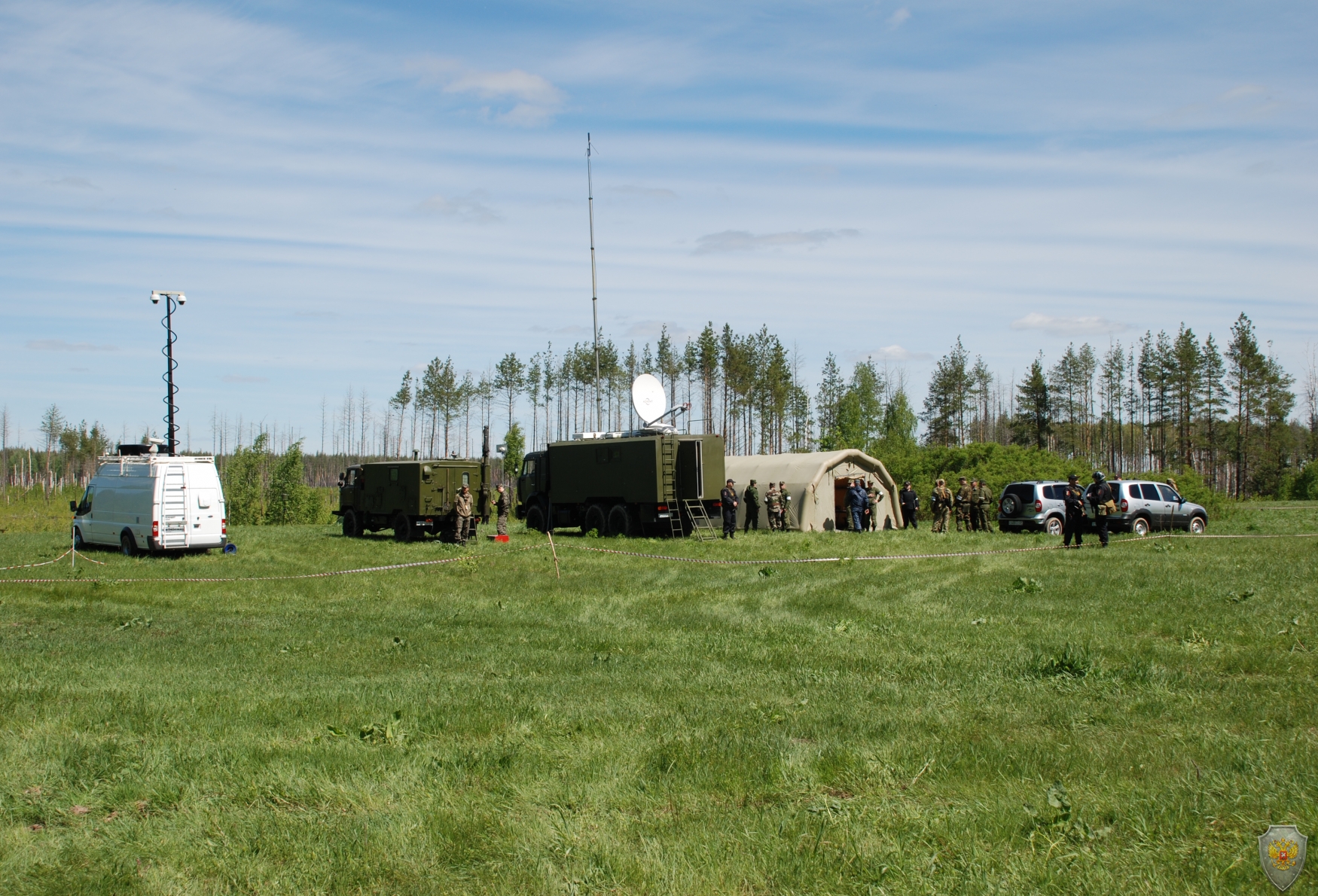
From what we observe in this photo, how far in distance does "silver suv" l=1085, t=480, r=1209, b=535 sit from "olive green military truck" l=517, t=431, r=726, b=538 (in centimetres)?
1081

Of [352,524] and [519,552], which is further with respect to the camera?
[352,524]

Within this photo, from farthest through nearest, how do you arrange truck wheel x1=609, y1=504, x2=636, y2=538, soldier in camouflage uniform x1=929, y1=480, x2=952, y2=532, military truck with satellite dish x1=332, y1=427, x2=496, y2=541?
1. soldier in camouflage uniform x1=929, y1=480, x2=952, y2=532
2. military truck with satellite dish x1=332, y1=427, x2=496, y2=541
3. truck wheel x1=609, y1=504, x2=636, y2=538

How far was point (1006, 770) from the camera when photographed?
18.7 ft

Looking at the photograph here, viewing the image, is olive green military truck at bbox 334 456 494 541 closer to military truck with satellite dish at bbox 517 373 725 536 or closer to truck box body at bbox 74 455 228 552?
military truck with satellite dish at bbox 517 373 725 536

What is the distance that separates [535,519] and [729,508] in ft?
Result: 24.7

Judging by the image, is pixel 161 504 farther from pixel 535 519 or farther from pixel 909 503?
pixel 909 503

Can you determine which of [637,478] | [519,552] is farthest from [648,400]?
[519,552]

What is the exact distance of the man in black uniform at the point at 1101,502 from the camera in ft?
65.7

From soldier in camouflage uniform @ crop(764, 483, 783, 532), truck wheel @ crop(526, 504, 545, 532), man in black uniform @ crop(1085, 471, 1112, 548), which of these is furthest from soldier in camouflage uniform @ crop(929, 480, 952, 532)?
truck wheel @ crop(526, 504, 545, 532)

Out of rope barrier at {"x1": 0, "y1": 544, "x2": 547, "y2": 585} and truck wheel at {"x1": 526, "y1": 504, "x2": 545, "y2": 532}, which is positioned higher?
truck wheel at {"x1": 526, "y1": 504, "x2": 545, "y2": 532}

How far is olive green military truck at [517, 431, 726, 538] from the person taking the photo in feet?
87.0

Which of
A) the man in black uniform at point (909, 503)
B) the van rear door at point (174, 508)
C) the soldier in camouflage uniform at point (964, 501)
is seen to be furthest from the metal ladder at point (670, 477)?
the van rear door at point (174, 508)

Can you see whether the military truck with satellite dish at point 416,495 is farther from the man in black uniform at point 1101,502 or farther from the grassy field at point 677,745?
the man in black uniform at point 1101,502

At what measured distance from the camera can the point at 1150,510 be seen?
27.4m
